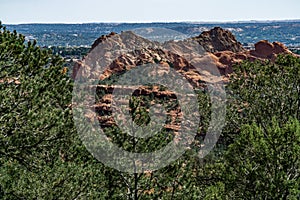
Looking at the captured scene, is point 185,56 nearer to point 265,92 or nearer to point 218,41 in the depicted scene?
point 218,41

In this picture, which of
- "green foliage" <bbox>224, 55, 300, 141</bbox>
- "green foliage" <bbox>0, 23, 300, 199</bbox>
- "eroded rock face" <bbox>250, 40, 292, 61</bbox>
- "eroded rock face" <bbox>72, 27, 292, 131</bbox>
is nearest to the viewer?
"green foliage" <bbox>0, 23, 300, 199</bbox>

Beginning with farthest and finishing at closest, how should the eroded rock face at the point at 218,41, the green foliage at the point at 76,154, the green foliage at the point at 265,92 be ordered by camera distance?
the eroded rock face at the point at 218,41, the green foliage at the point at 265,92, the green foliage at the point at 76,154

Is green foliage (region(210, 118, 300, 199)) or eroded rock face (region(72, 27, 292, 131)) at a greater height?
green foliage (region(210, 118, 300, 199))

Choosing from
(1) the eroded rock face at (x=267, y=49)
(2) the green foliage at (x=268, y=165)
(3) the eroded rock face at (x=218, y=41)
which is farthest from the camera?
(3) the eroded rock face at (x=218, y=41)

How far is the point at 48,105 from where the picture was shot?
37.4 ft

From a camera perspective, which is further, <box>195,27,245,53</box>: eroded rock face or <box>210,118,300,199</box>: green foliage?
<box>195,27,245,53</box>: eroded rock face

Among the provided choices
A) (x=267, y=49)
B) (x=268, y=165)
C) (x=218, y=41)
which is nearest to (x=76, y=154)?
(x=268, y=165)

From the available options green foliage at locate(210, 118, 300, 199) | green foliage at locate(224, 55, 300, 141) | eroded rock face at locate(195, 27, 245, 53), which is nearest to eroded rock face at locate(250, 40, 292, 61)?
Result: eroded rock face at locate(195, 27, 245, 53)

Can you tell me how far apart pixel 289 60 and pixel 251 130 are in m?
5.24

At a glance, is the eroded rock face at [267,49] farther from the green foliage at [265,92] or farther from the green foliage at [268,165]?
the green foliage at [268,165]

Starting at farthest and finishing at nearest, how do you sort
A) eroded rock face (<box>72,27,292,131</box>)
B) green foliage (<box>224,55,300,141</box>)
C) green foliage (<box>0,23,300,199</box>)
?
eroded rock face (<box>72,27,292,131</box>), green foliage (<box>224,55,300,141</box>), green foliage (<box>0,23,300,199</box>)

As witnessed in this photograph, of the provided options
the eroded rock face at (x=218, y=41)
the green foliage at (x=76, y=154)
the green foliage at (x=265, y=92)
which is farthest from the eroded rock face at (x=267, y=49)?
the green foliage at (x=76, y=154)

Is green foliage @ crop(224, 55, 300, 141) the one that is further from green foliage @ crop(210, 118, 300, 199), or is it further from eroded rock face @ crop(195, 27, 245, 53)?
eroded rock face @ crop(195, 27, 245, 53)

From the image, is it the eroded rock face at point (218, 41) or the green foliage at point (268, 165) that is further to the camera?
the eroded rock face at point (218, 41)
